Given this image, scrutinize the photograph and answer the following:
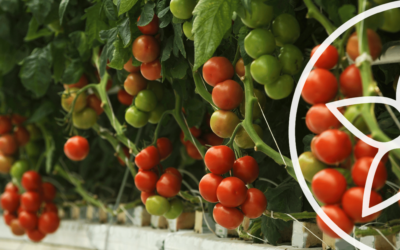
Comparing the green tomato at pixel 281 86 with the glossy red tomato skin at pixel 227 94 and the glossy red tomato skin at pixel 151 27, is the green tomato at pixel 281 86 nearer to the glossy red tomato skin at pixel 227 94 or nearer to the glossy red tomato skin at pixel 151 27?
the glossy red tomato skin at pixel 227 94

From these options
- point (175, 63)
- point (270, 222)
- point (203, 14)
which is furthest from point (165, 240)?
point (203, 14)

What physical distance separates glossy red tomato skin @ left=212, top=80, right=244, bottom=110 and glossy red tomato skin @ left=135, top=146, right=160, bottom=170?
0.20m

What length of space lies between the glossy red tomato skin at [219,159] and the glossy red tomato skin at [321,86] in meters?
0.16

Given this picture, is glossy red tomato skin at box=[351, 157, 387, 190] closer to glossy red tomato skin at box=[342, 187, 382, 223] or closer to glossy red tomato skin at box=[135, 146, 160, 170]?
glossy red tomato skin at box=[342, 187, 382, 223]

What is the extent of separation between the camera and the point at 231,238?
748 mm

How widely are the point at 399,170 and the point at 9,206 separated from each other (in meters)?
1.09

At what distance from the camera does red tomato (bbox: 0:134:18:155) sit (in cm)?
111

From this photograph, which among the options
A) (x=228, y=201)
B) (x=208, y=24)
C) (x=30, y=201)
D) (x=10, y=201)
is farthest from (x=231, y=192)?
(x=10, y=201)

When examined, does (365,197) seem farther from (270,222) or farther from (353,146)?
(270,222)

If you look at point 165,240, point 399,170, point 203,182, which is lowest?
point 165,240

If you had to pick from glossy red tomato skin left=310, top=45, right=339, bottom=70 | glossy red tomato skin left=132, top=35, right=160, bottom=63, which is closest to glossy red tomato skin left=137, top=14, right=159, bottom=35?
glossy red tomato skin left=132, top=35, right=160, bottom=63

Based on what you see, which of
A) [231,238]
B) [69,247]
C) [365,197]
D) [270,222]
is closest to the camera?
[365,197]

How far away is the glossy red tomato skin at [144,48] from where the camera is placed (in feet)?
2.04

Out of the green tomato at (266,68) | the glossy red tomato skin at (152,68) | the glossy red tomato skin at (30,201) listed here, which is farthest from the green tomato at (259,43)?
the glossy red tomato skin at (30,201)
